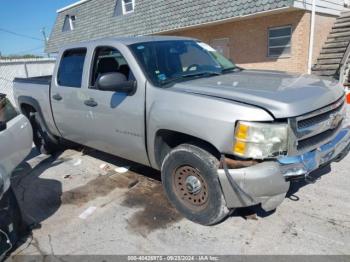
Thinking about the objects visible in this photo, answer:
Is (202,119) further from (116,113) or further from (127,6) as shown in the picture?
(127,6)

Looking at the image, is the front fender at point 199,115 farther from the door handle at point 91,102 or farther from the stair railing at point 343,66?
the stair railing at point 343,66

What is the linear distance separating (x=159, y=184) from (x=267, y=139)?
6.77 feet

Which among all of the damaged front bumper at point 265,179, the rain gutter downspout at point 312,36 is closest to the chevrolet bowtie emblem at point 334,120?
the damaged front bumper at point 265,179

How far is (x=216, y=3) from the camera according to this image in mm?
11469

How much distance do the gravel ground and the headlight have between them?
3.05 feet

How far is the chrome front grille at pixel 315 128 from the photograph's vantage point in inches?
107

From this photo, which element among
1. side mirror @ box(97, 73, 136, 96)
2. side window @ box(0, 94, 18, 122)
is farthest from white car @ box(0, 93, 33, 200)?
side mirror @ box(97, 73, 136, 96)

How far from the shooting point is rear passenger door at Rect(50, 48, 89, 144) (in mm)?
4441

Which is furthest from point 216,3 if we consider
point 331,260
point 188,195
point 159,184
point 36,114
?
point 331,260

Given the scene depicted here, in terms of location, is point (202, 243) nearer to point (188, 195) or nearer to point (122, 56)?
point (188, 195)

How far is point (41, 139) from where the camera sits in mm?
6094

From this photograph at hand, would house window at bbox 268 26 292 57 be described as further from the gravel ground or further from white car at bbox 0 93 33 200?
white car at bbox 0 93 33 200

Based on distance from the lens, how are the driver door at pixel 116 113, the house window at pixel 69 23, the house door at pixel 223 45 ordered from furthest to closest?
1. the house window at pixel 69 23
2. the house door at pixel 223 45
3. the driver door at pixel 116 113

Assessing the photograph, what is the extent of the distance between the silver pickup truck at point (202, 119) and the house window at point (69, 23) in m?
17.5
